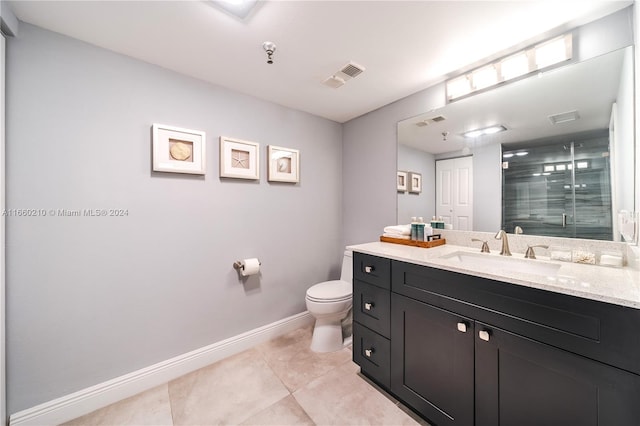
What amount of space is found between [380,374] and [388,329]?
0.32 m

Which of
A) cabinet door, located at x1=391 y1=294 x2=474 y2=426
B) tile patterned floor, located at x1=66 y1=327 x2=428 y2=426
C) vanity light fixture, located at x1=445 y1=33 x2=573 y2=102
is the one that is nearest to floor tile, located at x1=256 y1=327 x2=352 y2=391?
tile patterned floor, located at x1=66 y1=327 x2=428 y2=426

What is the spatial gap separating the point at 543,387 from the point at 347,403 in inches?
39.5

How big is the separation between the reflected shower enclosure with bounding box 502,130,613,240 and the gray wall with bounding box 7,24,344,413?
1.82m

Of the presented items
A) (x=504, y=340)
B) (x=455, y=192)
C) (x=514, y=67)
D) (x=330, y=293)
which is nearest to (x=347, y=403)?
(x=330, y=293)

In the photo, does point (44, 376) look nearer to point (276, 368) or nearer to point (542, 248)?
point (276, 368)

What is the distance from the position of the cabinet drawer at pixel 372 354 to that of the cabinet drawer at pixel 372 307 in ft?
0.17

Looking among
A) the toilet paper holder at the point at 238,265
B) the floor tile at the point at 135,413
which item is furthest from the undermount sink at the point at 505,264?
the floor tile at the point at 135,413

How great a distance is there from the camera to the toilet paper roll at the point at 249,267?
1955 mm

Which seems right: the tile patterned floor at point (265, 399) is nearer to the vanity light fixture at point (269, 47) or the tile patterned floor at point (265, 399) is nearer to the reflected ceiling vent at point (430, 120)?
the reflected ceiling vent at point (430, 120)

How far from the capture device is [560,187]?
1352mm

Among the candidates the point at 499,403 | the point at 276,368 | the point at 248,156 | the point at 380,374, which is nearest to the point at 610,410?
the point at 499,403

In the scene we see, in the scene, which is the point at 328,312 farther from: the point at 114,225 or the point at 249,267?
the point at 114,225

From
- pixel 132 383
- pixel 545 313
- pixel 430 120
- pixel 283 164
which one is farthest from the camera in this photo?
pixel 283 164

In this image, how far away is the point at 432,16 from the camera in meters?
1.21
